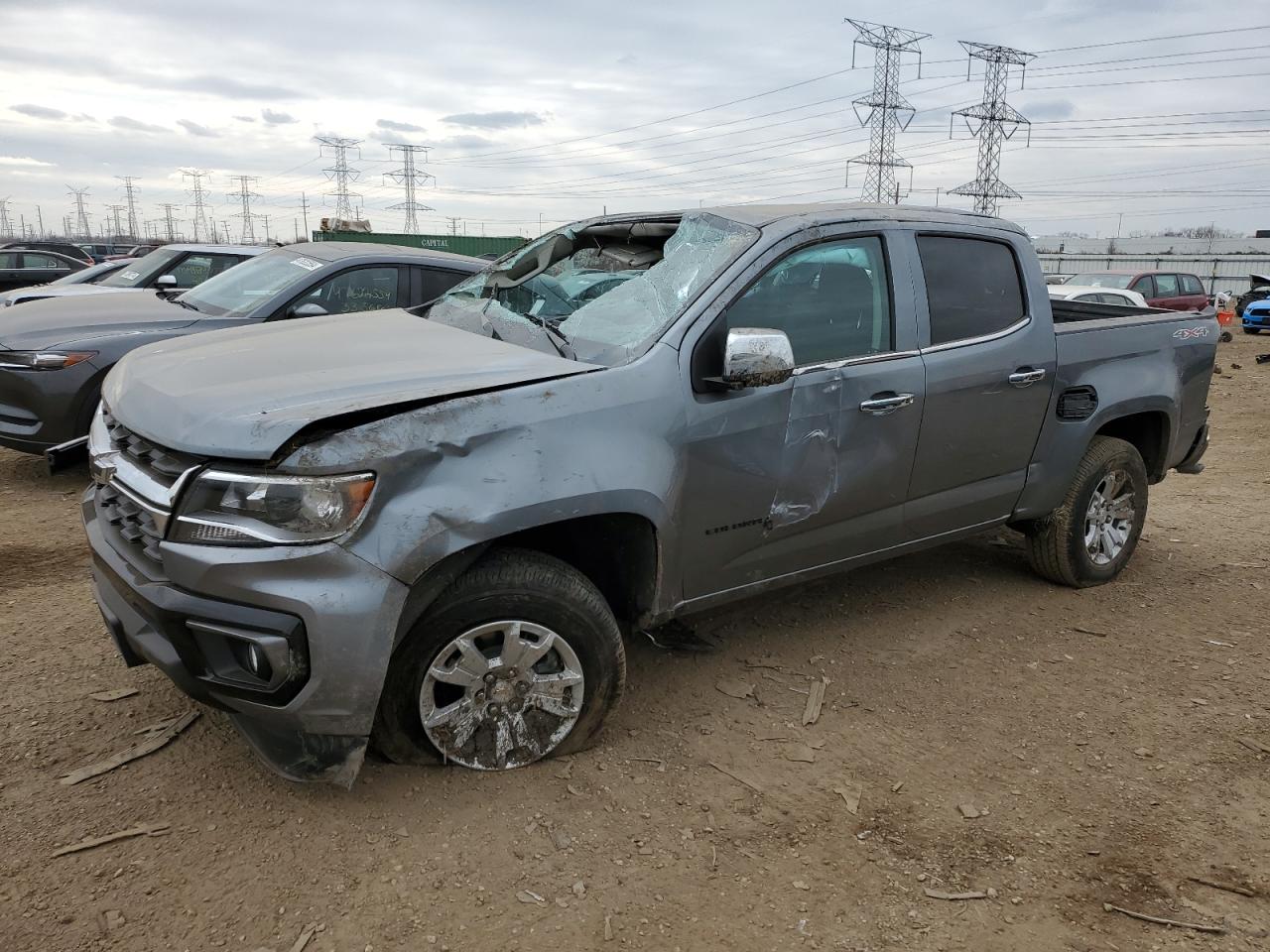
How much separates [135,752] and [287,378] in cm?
136

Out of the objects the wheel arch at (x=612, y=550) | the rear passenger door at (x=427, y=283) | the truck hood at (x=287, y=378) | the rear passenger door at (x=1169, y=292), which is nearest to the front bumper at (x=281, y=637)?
the truck hood at (x=287, y=378)

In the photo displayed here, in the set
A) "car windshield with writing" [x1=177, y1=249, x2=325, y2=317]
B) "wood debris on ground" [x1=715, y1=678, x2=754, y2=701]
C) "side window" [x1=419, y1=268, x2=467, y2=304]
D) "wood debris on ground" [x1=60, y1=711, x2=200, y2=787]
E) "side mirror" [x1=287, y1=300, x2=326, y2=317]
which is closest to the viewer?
"wood debris on ground" [x1=60, y1=711, x2=200, y2=787]

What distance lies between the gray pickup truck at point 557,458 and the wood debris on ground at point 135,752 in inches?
16.8

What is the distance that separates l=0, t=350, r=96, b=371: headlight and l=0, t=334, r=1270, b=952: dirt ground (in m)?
1.87

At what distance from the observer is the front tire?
9.05ft

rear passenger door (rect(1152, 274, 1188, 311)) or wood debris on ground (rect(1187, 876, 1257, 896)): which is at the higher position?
rear passenger door (rect(1152, 274, 1188, 311))

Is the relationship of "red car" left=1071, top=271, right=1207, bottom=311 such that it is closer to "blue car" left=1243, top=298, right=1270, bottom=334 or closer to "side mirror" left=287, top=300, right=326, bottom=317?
"blue car" left=1243, top=298, right=1270, bottom=334

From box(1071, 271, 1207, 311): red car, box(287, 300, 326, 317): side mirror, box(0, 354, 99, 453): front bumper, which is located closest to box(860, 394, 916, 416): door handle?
box(287, 300, 326, 317): side mirror

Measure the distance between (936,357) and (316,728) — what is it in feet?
8.86

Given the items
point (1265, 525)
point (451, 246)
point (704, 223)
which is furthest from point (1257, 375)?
point (451, 246)

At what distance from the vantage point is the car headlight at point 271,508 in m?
2.45

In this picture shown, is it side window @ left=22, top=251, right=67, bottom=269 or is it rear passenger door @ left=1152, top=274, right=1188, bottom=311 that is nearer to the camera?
side window @ left=22, top=251, right=67, bottom=269

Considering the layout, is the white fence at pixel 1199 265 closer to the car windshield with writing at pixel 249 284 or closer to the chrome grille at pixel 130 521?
the car windshield with writing at pixel 249 284

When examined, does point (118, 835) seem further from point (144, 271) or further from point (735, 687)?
point (144, 271)
